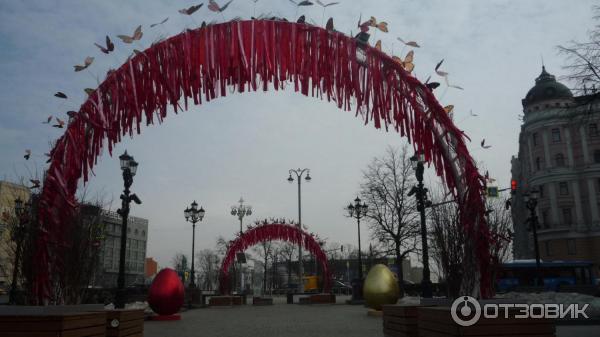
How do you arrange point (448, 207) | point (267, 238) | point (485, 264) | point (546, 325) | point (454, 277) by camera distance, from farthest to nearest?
point (267, 238) < point (448, 207) < point (454, 277) < point (485, 264) < point (546, 325)

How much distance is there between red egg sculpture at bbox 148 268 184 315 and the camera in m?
17.5

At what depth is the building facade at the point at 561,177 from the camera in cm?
5409

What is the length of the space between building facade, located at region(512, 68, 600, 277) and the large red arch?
1970 inches

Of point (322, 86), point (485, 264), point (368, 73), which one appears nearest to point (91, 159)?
point (322, 86)

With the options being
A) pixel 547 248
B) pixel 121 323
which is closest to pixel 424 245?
pixel 121 323

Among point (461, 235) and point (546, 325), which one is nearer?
point (546, 325)

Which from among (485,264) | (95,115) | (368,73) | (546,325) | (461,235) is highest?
(368,73)

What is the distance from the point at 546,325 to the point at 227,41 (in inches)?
234

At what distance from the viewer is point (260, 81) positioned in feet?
25.3

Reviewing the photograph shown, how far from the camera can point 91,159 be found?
7.78 m

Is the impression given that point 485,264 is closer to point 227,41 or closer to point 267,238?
point 227,41

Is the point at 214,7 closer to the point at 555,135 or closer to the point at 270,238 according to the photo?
the point at 270,238

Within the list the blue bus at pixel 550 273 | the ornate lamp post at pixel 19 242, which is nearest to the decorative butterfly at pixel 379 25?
the ornate lamp post at pixel 19 242

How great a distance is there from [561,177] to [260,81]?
58801 mm
